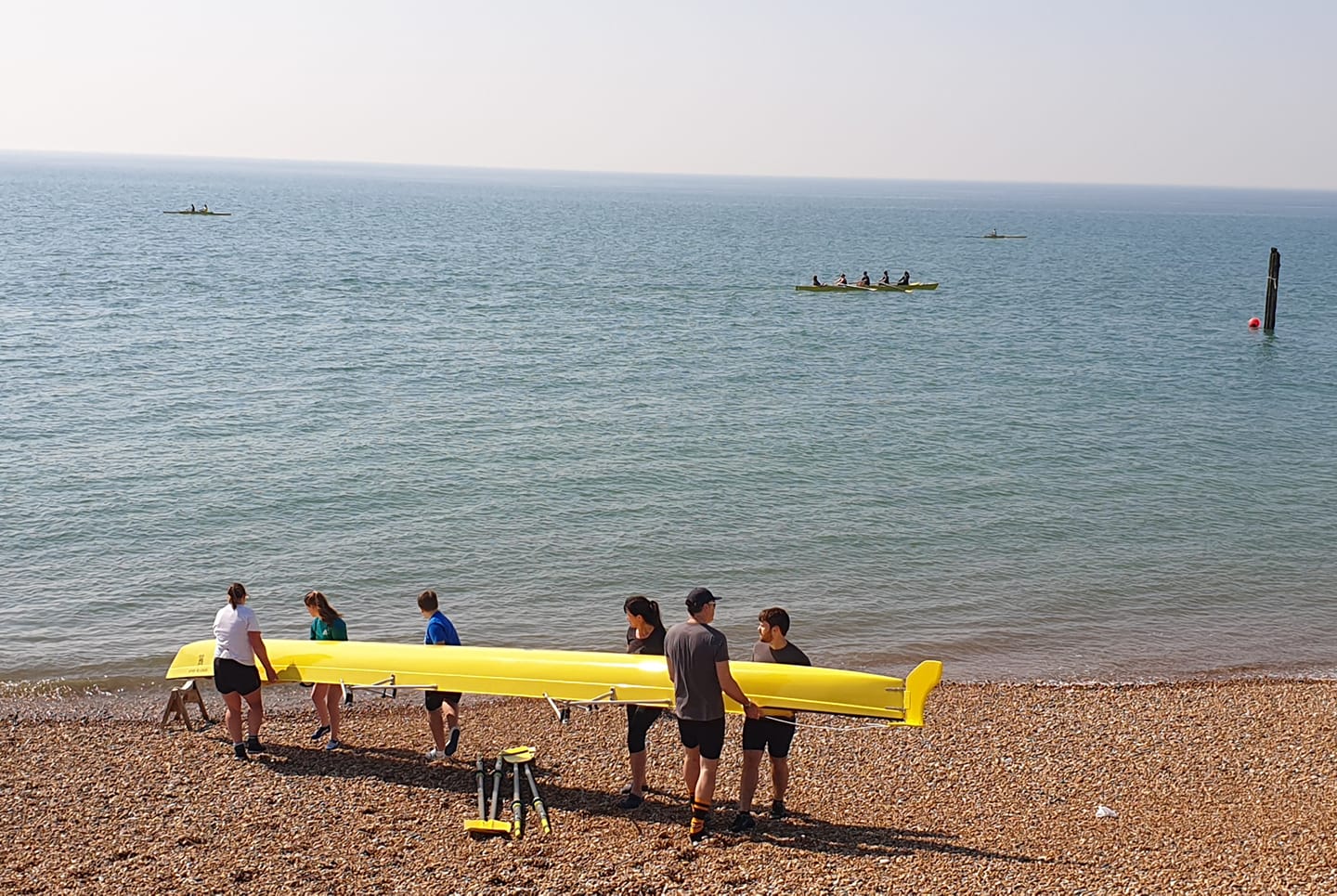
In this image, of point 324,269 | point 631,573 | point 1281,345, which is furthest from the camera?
point 324,269

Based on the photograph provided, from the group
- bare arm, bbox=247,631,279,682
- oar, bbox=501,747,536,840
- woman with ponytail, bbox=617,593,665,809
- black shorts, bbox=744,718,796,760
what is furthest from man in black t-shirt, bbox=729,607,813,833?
bare arm, bbox=247,631,279,682

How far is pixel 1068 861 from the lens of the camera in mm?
8102

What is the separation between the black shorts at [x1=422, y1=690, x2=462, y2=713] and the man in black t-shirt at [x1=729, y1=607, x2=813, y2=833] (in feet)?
9.31

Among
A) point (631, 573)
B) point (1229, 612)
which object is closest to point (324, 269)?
point (631, 573)

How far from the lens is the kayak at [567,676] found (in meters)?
9.33

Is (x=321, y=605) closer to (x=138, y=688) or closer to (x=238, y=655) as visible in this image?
(x=238, y=655)

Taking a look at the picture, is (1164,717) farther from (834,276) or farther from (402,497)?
(834,276)

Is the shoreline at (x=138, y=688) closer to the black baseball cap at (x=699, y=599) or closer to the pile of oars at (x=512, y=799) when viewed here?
the pile of oars at (x=512, y=799)

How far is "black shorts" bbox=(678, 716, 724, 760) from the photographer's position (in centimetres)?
812

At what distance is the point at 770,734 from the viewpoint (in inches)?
340

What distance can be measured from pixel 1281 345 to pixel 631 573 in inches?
1393

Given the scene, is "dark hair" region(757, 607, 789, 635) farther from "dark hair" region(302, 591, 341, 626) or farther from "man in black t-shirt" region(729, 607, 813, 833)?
"dark hair" region(302, 591, 341, 626)

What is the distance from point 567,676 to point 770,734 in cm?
220

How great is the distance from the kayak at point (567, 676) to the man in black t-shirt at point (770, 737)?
0.26 meters
